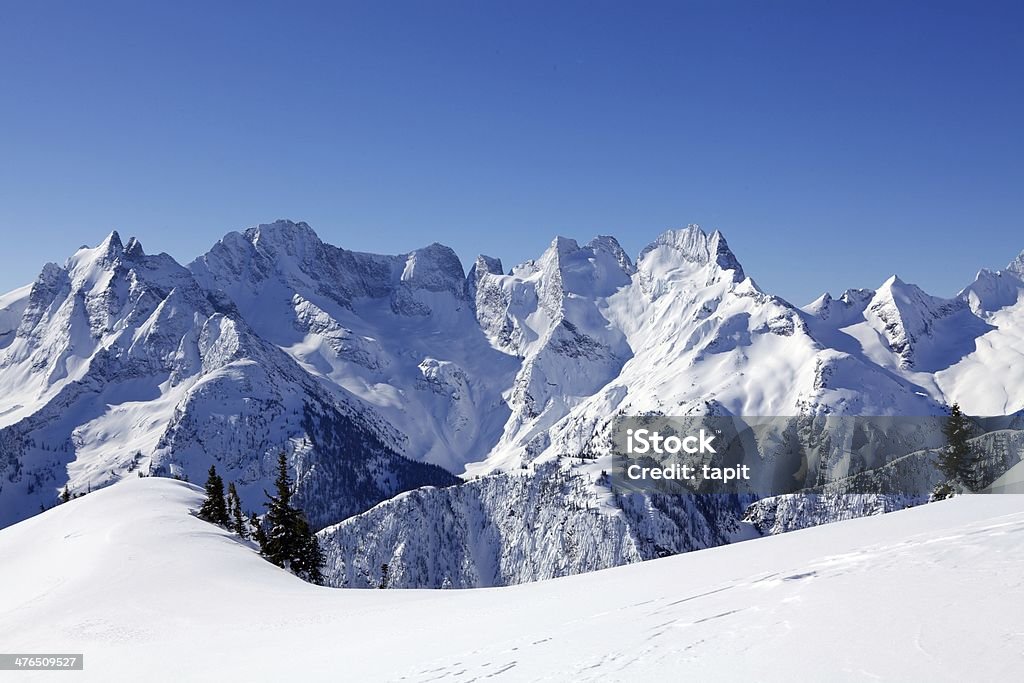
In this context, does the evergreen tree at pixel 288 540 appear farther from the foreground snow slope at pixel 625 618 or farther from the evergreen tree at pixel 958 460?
the evergreen tree at pixel 958 460

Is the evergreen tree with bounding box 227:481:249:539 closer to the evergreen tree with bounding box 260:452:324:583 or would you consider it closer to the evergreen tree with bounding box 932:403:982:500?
the evergreen tree with bounding box 260:452:324:583

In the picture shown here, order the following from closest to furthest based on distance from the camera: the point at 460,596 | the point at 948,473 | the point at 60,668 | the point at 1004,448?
1. the point at 60,668
2. the point at 460,596
3. the point at 948,473
4. the point at 1004,448

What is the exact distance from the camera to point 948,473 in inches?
1988

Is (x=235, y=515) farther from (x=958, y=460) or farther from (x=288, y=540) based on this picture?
(x=958, y=460)

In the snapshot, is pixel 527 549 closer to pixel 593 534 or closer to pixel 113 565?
pixel 593 534

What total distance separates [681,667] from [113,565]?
101 feet

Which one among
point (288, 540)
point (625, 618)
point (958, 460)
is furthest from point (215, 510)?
point (958, 460)

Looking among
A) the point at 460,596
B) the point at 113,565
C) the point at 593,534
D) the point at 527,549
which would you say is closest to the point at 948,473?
the point at 460,596

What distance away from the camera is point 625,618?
13969 millimetres

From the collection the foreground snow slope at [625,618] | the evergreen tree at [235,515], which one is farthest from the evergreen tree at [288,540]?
the foreground snow slope at [625,618]

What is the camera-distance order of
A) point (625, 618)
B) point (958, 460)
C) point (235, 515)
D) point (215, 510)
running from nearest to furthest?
1. point (625, 618)
2. point (958, 460)
3. point (215, 510)
4. point (235, 515)

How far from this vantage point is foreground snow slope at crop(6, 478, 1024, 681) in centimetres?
977

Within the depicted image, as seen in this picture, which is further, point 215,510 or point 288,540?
point 215,510

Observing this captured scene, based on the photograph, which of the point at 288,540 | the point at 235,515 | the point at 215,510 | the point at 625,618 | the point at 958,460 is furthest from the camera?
the point at 235,515
